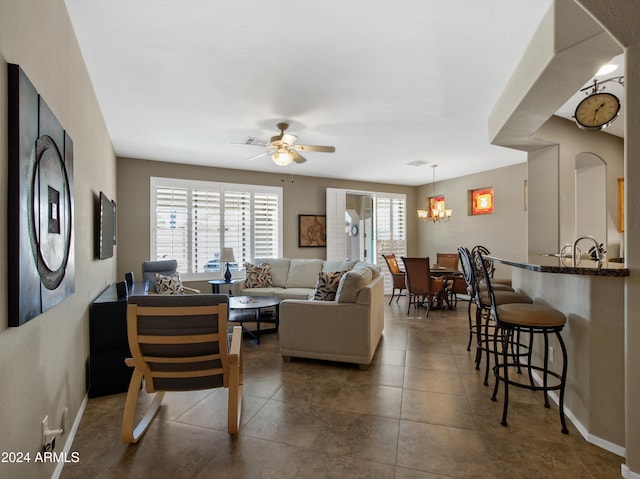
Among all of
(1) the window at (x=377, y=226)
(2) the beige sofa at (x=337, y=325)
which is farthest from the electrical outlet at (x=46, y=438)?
(1) the window at (x=377, y=226)

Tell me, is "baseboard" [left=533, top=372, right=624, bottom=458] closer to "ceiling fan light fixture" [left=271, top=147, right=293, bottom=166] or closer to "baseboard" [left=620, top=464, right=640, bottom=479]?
"baseboard" [left=620, top=464, right=640, bottom=479]

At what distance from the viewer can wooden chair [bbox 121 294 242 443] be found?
204cm

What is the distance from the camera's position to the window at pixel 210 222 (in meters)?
5.74

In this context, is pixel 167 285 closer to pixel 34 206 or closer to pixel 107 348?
pixel 107 348

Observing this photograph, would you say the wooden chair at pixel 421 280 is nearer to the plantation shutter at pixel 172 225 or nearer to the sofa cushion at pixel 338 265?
the sofa cushion at pixel 338 265

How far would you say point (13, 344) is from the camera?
1.28 meters

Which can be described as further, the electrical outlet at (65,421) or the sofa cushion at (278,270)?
the sofa cushion at (278,270)

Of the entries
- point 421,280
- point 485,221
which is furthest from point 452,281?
point 485,221

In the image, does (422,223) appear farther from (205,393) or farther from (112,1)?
(112,1)

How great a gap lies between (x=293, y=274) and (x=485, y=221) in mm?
4031

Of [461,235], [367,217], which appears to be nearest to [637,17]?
[461,235]

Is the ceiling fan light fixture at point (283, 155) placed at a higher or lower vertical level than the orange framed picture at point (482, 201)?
higher

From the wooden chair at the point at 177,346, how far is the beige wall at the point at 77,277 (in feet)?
1.23

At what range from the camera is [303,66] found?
8.94ft
